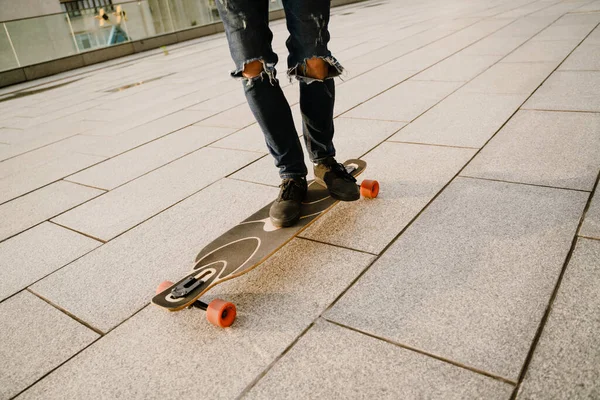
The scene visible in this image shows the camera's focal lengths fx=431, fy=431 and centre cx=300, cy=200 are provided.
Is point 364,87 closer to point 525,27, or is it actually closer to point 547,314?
point 547,314

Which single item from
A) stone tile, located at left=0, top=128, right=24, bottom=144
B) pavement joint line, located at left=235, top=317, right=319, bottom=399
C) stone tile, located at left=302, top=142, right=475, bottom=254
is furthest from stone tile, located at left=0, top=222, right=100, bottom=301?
stone tile, located at left=0, top=128, right=24, bottom=144

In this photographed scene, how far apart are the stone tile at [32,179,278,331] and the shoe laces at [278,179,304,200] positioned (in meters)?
0.35

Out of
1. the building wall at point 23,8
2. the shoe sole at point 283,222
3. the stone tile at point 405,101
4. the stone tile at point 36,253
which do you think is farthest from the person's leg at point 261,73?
the building wall at point 23,8

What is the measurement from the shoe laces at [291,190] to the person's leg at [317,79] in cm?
16

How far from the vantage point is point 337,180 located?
2.21 meters

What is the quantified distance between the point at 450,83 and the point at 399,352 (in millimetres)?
3716

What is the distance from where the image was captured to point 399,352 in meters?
1.36

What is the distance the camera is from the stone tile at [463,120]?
10.0 feet

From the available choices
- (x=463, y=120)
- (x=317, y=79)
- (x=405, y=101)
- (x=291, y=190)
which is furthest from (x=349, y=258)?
(x=405, y=101)

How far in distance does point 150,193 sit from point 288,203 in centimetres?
123

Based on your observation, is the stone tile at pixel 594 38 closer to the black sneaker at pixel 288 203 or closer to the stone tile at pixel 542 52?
the stone tile at pixel 542 52

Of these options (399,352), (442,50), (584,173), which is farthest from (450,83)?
(399,352)

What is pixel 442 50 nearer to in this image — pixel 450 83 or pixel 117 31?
pixel 450 83

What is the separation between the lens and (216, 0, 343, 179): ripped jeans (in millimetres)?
1885
